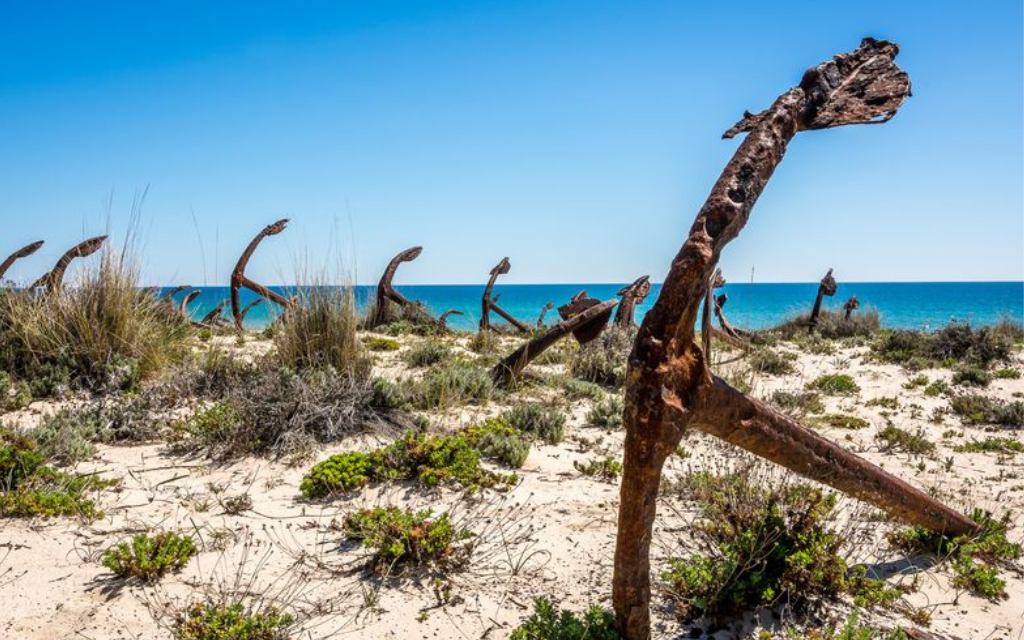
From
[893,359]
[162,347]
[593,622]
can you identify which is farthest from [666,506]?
[893,359]

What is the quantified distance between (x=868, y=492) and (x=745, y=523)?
1.70 feet

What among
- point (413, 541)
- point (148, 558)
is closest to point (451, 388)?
point (413, 541)

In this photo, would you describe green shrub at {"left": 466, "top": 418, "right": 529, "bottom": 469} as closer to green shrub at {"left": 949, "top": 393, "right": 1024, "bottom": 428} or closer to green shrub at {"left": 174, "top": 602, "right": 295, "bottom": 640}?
green shrub at {"left": 174, "top": 602, "right": 295, "bottom": 640}

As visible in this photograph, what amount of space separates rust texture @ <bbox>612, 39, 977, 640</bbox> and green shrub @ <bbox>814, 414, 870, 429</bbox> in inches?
176

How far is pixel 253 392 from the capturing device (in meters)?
4.85

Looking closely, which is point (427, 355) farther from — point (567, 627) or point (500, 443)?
point (567, 627)

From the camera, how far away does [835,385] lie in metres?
7.65

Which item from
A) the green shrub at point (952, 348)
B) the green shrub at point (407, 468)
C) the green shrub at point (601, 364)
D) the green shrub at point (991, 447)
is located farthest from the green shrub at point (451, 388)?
the green shrub at point (952, 348)

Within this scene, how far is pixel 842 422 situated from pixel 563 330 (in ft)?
9.26

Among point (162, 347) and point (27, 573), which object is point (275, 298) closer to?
point (162, 347)

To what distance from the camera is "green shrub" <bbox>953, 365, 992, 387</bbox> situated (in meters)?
7.87

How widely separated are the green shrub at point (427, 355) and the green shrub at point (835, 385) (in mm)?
4418

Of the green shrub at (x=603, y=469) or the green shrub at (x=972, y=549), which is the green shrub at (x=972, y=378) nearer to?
the green shrub at (x=972, y=549)

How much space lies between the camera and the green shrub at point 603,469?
13.7 ft
